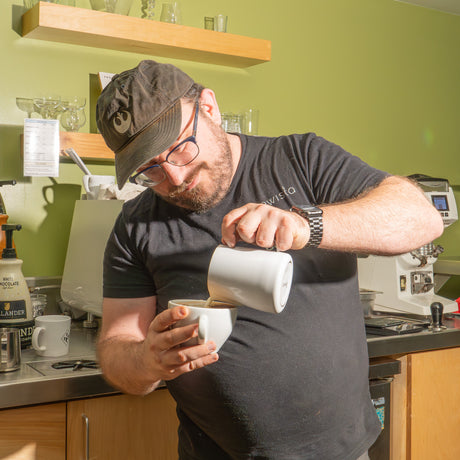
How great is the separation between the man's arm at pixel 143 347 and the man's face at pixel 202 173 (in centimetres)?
26

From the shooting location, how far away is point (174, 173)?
3.96 feet

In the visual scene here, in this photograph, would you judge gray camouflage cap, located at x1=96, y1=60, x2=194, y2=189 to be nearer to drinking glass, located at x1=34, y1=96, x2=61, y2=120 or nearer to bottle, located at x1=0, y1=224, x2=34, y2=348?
bottle, located at x1=0, y1=224, x2=34, y2=348

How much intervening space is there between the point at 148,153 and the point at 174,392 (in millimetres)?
539

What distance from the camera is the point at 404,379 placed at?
2100 mm

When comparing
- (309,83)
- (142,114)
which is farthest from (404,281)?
(142,114)

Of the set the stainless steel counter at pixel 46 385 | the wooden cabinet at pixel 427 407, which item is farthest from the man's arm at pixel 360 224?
the wooden cabinet at pixel 427 407

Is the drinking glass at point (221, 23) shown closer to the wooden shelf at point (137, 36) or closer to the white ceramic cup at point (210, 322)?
the wooden shelf at point (137, 36)

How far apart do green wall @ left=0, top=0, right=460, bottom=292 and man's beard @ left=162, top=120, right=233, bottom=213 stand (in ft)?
3.87

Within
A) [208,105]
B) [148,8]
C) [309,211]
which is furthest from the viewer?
[148,8]

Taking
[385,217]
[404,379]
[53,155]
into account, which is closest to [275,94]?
[53,155]

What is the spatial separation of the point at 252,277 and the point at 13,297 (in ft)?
3.53

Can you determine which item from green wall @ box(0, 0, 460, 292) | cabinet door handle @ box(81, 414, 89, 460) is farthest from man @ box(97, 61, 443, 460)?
green wall @ box(0, 0, 460, 292)

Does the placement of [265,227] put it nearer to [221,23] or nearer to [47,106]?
[47,106]

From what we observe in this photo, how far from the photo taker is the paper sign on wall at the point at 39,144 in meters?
2.16
